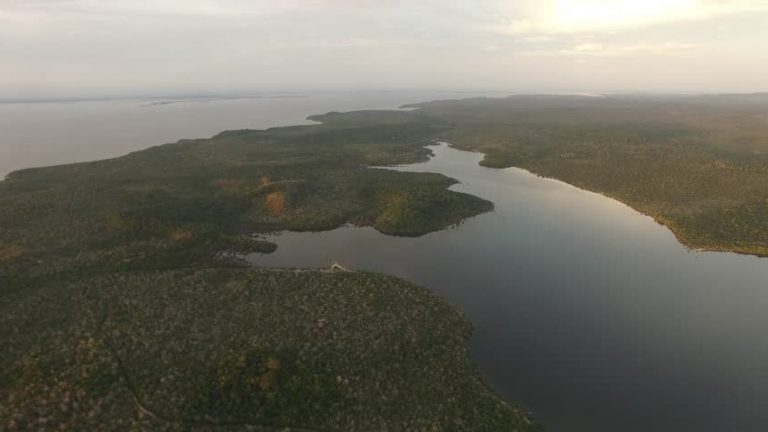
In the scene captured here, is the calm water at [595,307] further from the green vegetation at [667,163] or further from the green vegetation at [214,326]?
the green vegetation at [667,163]

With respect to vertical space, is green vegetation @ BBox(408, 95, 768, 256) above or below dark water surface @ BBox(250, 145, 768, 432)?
above

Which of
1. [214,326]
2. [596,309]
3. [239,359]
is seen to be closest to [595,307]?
[596,309]

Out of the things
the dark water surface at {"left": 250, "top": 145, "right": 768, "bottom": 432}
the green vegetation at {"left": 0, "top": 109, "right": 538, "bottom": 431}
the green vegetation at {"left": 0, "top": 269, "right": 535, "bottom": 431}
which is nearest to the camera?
the green vegetation at {"left": 0, "top": 269, "right": 535, "bottom": 431}

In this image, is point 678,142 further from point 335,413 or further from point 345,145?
point 335,413

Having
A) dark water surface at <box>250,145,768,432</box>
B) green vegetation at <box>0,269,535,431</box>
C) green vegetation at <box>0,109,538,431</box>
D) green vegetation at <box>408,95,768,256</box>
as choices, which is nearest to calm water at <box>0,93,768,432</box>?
dark water surface at <box>250,145,768,432</box>

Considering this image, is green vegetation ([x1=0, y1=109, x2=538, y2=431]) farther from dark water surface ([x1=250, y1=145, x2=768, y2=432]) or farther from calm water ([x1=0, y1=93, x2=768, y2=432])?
calm water ([x1=0, y1=93, x2=768, y2=432])

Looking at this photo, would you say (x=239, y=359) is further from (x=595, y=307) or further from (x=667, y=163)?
(x=667, y=163)

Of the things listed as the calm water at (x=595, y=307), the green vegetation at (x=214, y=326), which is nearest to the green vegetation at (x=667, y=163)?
the calm water at (x=595, y=307)
